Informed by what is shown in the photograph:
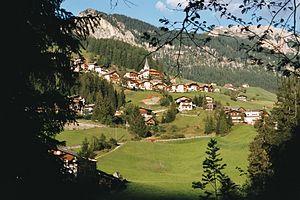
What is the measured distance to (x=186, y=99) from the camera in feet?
365

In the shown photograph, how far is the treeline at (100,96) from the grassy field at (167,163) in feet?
73.8

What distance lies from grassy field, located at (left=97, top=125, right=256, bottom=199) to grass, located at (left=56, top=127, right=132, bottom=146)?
304 inches

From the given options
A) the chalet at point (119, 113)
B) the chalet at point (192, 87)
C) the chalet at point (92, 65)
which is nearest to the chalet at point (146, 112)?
the chalet at point (119, 113)

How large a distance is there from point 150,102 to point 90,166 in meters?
79.8

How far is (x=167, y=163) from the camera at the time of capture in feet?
202

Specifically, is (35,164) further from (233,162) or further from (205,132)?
(205,132)

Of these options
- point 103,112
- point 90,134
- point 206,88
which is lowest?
point 90,134

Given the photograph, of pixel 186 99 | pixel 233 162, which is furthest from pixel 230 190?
pixel 186 99

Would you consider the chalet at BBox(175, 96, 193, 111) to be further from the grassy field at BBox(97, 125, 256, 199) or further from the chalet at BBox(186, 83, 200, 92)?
the chalet at BBox(186, 83, 200, 92)

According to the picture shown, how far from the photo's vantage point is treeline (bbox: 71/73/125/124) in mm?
90562

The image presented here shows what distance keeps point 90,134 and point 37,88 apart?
64879 mm

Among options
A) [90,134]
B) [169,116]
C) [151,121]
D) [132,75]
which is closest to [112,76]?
[132,75]

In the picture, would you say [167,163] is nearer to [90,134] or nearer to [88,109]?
[90,134]

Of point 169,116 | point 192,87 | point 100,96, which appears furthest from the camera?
point 192,87
